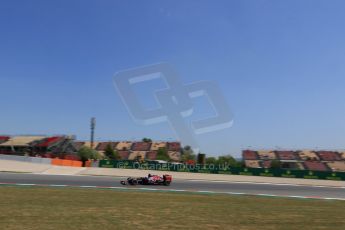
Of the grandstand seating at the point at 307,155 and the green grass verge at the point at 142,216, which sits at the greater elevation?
the grandstand seating at the point at 307,155

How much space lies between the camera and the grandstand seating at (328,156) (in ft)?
419

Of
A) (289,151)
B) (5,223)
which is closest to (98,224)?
(5,223)

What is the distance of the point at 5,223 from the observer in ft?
34.3

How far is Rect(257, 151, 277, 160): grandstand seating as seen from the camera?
5192 inches

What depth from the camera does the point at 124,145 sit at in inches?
6048

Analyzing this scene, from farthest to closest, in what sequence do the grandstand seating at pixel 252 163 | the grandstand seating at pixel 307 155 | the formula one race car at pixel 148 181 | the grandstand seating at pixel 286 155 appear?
the grandstand seating at pixel 286 155, the grandstand seating at pixel 307 155, the grandstand seating at pixel 252 163, the formula one race car at pixel 148 181

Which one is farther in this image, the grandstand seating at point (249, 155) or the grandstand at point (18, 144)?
the grandstand seating at point (249, 155)

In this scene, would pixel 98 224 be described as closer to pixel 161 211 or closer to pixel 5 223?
pixel 5 223

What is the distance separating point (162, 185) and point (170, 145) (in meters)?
118

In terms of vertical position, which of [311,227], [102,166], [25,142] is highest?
[25,142]

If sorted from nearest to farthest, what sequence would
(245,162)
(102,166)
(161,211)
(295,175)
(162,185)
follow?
(161,211), (162,185), (295,175), (102,166), (245,162)

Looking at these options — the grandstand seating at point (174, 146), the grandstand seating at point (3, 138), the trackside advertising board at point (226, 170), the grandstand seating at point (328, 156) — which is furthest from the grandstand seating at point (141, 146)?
the trackside advertising board at point (226, 170)

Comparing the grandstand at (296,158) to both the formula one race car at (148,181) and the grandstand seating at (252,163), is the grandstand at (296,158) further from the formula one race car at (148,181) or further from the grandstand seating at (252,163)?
the formula one race car at (148,181)

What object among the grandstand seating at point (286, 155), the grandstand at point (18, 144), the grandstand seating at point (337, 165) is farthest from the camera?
the grandstand seating at point (286, 155)
